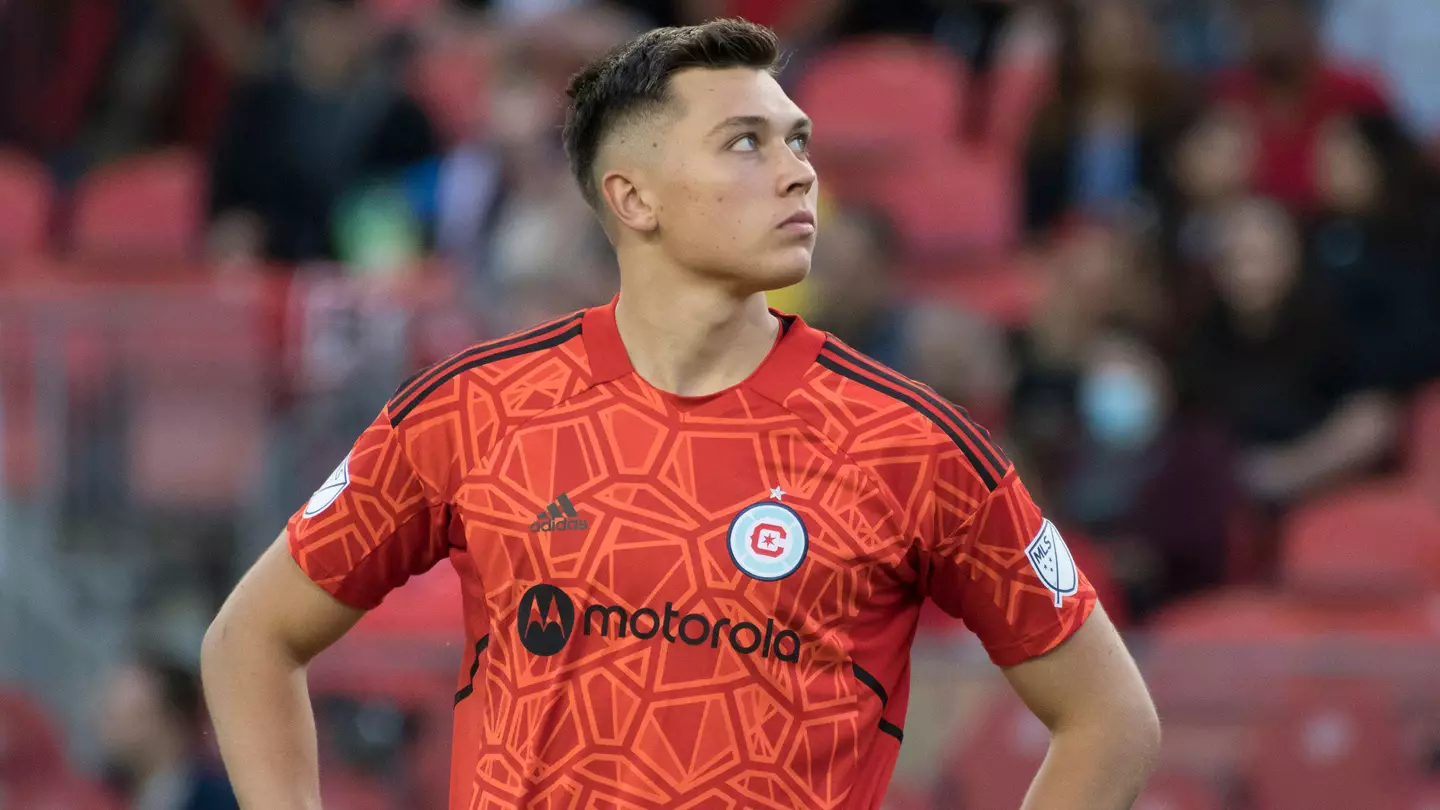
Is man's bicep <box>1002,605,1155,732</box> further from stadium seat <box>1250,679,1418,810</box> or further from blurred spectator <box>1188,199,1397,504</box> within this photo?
blurred spectator <box>1188,199,1397,504</box>

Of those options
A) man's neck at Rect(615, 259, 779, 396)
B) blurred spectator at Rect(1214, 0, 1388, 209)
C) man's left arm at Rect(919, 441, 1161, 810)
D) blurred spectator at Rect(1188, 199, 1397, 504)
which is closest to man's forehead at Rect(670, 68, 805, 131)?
man's neck at Rect(615, 259, 779, 396)

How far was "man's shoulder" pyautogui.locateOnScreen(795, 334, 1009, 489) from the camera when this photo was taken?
10.1 ft

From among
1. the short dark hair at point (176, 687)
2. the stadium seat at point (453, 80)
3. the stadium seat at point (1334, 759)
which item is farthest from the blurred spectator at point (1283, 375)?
the short dark hair at point (176, 687)

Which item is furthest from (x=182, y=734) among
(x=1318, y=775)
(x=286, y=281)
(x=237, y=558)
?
(x=1318, y=775)

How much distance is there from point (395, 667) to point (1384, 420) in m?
3.58

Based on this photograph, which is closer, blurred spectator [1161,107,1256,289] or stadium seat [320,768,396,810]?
stadium seat [320,768,396,810]

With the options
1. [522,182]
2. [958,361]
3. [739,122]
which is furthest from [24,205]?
[739,122]

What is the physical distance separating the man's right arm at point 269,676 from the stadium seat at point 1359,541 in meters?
4.03

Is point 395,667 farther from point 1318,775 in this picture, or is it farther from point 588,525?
point 588,525

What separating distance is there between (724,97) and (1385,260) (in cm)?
482

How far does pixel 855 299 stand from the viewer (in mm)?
6852

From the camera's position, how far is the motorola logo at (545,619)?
3.03 m

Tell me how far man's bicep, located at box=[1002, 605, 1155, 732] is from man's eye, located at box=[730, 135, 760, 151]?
0.92 metres

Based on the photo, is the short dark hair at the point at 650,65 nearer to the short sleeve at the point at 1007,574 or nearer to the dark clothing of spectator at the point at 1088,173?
the short sleeve at the point at 1007,574
